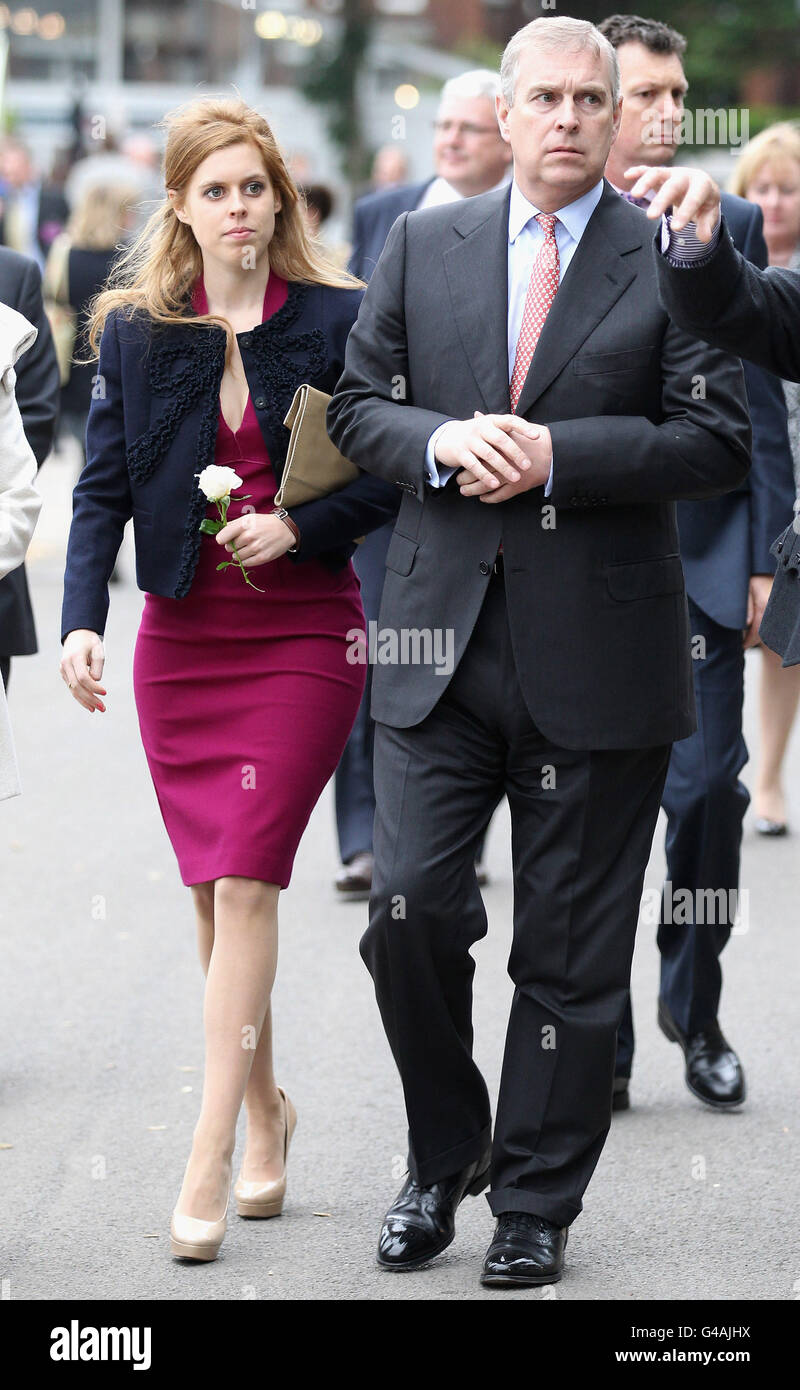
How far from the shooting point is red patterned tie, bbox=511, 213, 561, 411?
402 centimetres

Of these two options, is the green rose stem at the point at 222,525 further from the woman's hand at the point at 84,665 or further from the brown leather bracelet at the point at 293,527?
the woman's hand at the point at 84,665

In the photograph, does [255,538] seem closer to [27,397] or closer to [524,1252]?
[524,1252]

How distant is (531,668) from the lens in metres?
3.99

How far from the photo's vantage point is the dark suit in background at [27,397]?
536cm

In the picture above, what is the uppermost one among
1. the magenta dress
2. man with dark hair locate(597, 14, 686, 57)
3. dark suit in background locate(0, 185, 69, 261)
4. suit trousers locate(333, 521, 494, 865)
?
dark suit in background locate(0, 185, 69, 261)

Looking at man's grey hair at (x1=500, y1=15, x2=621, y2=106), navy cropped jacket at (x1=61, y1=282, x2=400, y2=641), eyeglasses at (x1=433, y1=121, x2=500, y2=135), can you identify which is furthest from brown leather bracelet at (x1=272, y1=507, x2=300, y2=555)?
eyeglasses at (x1=433, y1=121, x2=500, y2=135)

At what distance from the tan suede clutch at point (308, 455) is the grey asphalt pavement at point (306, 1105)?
1.54 metres

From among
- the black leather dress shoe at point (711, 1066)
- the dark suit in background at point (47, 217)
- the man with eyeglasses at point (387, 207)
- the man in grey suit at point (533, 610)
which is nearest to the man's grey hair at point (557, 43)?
the man in grey suit at point (533, 610)

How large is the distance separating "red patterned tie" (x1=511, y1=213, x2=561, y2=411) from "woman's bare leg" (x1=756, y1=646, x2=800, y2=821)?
4230mm

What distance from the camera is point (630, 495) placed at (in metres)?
3.91

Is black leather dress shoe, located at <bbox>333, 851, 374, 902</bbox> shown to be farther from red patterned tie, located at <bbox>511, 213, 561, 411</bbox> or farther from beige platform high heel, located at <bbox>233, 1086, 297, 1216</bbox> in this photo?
red patterned tie, located at <bbox>511, 213, 561, 411</bbox>

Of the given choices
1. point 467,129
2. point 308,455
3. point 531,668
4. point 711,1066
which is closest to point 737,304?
point 531,668
